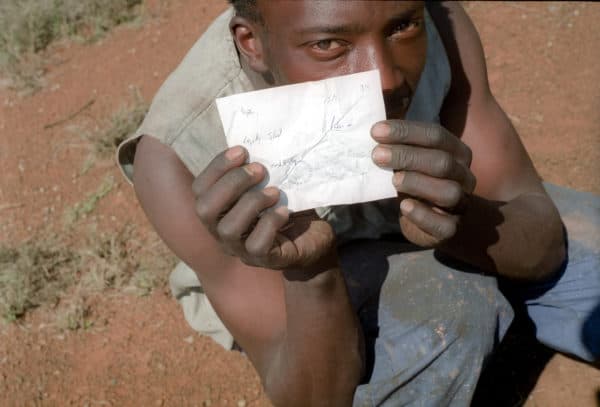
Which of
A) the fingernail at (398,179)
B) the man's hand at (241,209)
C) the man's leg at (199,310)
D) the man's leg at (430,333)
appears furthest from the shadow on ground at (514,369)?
the man's hand at (241,209)

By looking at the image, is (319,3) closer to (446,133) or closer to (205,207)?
(446,133)

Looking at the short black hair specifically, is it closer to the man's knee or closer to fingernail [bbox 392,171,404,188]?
fingernail [bbox 392,171,404,188]

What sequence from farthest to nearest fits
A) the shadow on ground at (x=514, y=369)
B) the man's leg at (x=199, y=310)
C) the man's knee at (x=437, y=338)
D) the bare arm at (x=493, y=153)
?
1. the shadow on ground at (x=514, y=369)
2. the man's leg at (x=199, y=310)
3. the bare arm at (x=493, y=153)
4. the man's knee at (x=437, y=338)

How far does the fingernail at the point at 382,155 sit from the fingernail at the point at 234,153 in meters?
0.29

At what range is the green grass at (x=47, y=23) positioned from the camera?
13.3 feet

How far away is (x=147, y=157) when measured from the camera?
196 centimetres

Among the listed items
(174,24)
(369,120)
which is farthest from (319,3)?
(174,24)

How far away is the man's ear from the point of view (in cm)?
177

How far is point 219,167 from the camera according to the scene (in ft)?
4.84

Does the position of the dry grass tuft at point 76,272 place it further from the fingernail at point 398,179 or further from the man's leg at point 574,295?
the fingernail at point 398,179

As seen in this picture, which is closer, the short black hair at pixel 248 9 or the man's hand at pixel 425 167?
the man's hand at pixel 425 167

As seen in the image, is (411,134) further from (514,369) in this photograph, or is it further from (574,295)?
(514,369)

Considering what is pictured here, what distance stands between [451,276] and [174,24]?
2.86m

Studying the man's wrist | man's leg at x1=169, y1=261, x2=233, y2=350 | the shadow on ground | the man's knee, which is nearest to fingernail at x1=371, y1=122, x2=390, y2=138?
the man's wrist
